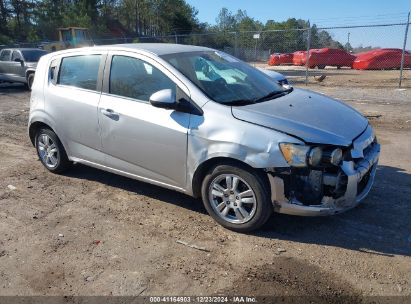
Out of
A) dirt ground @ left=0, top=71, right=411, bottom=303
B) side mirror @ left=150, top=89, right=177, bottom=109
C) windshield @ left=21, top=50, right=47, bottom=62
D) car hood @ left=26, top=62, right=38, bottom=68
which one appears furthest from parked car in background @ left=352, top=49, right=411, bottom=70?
side mirror @ left=150, top=89, right=177, bottom=109

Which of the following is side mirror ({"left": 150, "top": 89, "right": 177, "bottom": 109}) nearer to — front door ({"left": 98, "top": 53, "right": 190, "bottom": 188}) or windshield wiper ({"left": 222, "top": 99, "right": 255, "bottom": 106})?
front door ({"left": 98, "top": 53, "right": 190, "bottom": 188})

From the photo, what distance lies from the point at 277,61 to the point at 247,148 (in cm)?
3401

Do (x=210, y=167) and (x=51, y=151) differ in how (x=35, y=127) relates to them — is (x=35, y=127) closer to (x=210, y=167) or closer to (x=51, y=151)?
(x=51, y=151)

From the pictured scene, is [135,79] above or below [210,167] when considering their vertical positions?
above

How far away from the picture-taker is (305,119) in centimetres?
388

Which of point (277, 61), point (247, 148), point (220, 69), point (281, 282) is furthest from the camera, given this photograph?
point (277, 61)

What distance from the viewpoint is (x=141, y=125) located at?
4.38m

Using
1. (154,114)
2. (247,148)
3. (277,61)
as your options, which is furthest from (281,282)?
(277,61)

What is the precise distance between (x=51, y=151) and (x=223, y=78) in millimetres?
2703

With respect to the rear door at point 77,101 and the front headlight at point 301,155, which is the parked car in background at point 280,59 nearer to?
the rear door at point 77,101

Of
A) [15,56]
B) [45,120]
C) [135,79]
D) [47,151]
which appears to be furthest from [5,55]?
[135,79]

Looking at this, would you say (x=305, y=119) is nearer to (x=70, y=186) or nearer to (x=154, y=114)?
(x=154, y=114)

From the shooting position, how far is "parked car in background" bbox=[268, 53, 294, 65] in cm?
3544

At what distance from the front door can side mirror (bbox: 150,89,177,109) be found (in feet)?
0.39
